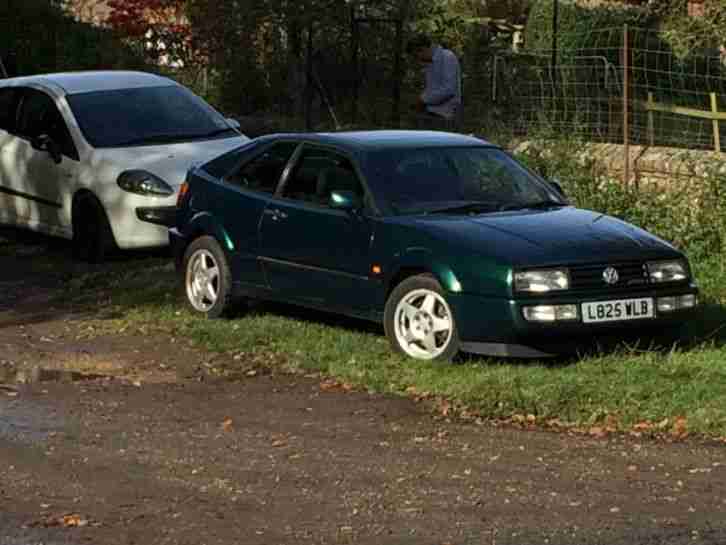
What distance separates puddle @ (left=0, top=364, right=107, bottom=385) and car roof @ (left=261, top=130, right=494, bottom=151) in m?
2.46

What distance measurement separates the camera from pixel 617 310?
1157 cm

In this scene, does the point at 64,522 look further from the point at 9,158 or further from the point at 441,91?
the point at 441,91

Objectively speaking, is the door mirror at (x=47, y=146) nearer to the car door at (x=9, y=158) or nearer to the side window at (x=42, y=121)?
the side window at (x=42, y=121)

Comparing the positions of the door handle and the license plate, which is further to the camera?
the door handle

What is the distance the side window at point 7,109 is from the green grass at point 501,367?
4.31 m

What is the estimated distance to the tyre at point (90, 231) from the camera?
16.9 meters

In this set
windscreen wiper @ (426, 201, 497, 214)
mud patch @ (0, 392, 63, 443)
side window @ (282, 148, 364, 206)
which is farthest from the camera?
side window @ (282, 148, 364, 206)

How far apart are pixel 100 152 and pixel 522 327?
22.2 feet

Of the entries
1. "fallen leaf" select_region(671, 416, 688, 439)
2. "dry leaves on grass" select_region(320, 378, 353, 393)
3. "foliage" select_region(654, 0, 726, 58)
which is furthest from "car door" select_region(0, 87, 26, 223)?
"fallen leaf" select_region(671, 416, 688, 439)

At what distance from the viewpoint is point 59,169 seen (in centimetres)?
1747

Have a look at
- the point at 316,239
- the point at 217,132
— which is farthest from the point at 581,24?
the point at 316,239

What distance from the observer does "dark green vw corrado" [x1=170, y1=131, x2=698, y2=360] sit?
1145 cm

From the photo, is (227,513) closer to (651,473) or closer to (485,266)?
(651,473)

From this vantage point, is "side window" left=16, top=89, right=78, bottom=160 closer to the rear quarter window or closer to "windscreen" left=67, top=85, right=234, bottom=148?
"windscreen" left=67, top=85, right=234, bottom=148
